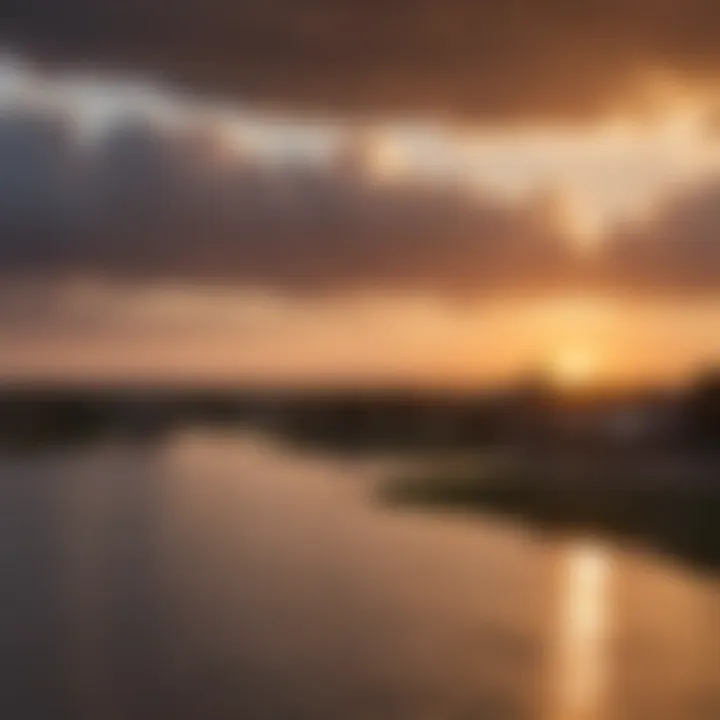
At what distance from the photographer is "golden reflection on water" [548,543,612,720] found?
97 cm

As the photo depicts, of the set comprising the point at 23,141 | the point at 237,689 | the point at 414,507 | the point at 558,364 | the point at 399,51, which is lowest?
the point at 237,689

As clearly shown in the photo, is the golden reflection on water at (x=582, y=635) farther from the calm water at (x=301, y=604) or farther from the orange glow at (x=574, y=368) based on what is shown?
the orange glow at (x=574, y=368)

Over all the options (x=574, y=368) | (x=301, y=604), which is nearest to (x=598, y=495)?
(x=574, y=368)

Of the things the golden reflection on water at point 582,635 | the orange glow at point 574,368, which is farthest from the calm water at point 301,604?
the orange glow at point 574,368

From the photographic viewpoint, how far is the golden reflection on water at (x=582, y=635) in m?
0.97

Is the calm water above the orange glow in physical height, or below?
below

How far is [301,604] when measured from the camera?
111 centimetres

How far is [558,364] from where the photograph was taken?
3.79 ft

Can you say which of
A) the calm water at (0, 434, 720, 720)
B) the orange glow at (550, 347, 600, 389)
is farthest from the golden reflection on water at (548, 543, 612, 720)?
the orange glow at (550, 347, 600, 389)

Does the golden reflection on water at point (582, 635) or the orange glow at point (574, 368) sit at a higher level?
the orange glow at point (574, 368)

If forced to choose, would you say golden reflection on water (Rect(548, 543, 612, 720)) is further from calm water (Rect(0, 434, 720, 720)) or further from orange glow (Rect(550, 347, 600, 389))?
orange glow (Rect(550, 347, 600, 389))

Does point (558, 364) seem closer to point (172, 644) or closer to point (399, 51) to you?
point (399, 51)

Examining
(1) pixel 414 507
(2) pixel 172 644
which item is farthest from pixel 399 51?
(2) pixel 172 644

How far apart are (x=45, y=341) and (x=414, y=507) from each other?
0.39 m
